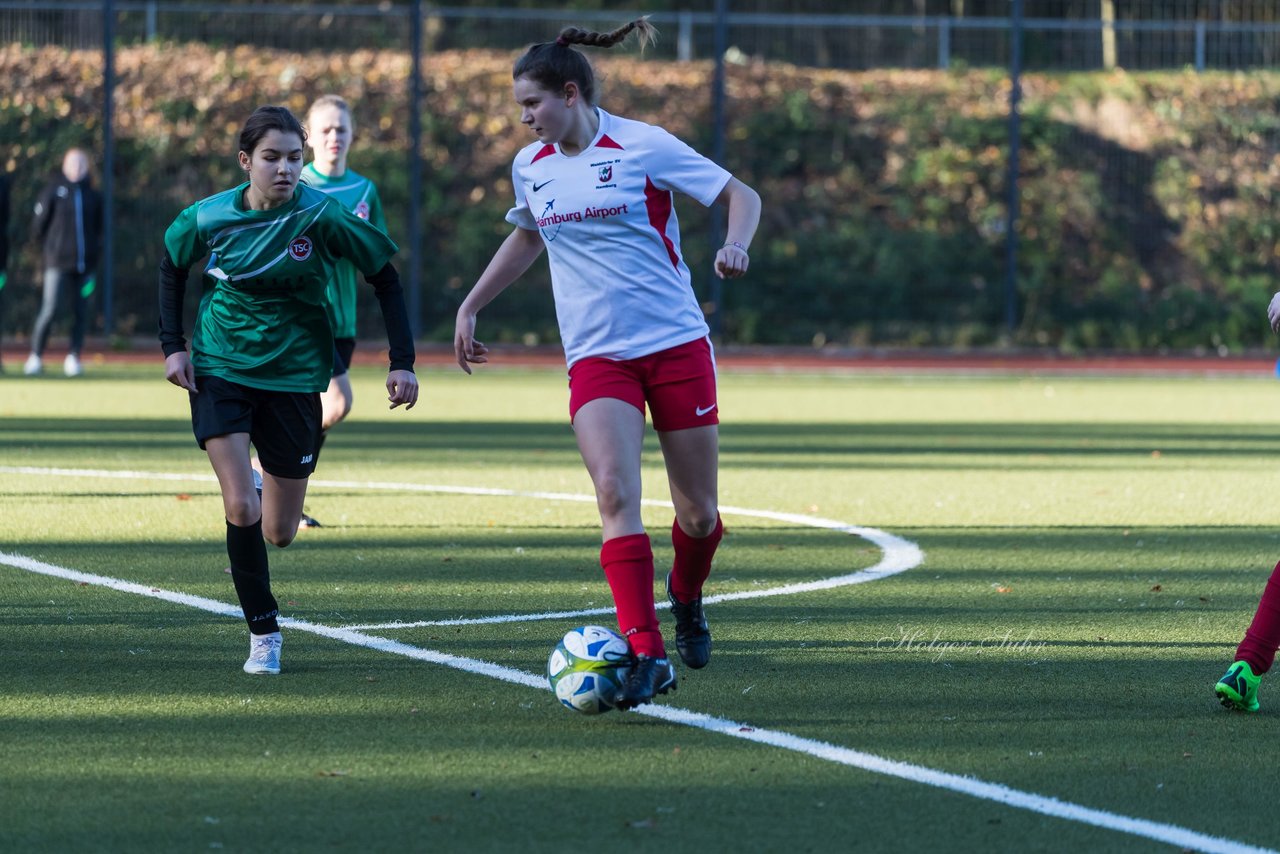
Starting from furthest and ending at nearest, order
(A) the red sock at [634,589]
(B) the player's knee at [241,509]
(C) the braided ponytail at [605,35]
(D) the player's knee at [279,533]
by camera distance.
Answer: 1. (D) the player's knee at [279,533]
2. (B) the player's knee at [241,509]
3. (C) the braided ponytail at [605,35]
4. (A) the red sock at [634,589]

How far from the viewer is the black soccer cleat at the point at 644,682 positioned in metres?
5.23

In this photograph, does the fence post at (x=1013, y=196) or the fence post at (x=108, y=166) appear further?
the fence post at (x=1013, y=196)

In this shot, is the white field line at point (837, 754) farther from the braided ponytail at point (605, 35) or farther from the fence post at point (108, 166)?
the fence post at point (108, 166)

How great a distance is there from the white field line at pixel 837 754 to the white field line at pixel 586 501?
0.43 metres

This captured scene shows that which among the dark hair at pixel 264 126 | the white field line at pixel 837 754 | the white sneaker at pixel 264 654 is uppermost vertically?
the dark hair at pixel 264 126

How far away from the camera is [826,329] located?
26469mm

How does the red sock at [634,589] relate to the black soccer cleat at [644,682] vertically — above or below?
above

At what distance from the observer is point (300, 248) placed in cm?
613

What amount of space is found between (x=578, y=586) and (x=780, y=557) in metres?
1.22

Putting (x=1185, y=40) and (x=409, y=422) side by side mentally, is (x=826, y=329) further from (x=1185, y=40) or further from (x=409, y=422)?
(x=409, y=422)

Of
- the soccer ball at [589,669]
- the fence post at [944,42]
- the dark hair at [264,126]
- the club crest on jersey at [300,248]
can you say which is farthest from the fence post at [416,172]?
the soccer ball at [589,669]

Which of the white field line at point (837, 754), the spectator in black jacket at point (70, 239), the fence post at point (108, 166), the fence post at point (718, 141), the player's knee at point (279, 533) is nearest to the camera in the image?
the white field line at point (837, 754)

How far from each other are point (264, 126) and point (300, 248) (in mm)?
417

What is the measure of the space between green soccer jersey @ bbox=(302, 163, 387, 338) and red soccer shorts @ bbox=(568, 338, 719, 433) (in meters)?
3.49
